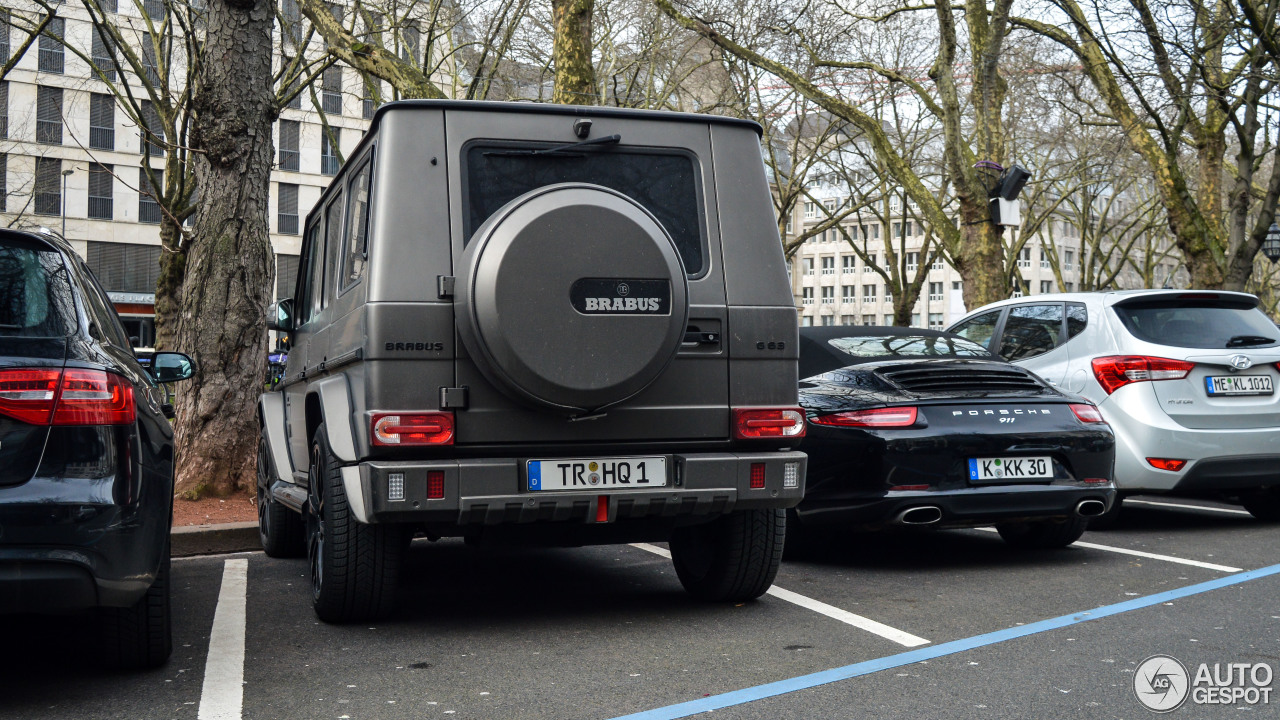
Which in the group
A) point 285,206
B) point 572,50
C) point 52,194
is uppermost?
point 285,206

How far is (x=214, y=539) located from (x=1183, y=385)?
6174 mm

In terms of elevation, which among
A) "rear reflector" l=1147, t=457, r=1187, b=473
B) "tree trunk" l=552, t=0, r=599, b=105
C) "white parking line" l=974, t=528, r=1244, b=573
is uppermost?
"tree trunk" l=552, t=0, r=599, b=105

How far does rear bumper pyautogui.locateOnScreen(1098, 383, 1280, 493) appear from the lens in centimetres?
801

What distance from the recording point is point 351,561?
17.3 ft

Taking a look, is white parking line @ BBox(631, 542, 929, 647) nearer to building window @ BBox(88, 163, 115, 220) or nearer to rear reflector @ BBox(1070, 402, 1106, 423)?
rear reflector @ BBox(1070, 402, 1106, 423)

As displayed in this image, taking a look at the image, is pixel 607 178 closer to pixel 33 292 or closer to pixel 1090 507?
pixel 33 292

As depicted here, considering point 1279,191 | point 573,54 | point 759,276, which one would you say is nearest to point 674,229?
point 759,276

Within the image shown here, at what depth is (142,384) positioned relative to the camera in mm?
4762

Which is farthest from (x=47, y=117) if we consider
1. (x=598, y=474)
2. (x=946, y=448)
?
(x=598, y=474)

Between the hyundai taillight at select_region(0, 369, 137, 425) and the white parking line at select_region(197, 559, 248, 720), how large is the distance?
964 millimetres

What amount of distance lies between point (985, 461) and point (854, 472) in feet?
2.24

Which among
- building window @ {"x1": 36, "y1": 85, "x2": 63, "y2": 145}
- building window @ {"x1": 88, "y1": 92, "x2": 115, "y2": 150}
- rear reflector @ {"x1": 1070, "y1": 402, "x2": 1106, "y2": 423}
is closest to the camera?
rear reflector @ {"x1": 1070, "y1": 402, "x2": 1106, "y2": 423}

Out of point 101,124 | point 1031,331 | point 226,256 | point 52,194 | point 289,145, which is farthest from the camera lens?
point 289,145

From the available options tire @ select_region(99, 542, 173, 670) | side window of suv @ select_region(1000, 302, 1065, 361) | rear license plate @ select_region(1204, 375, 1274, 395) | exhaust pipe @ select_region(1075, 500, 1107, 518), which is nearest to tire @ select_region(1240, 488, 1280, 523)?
rear license plate @ select_region(1204, 375, 1274, 395)
